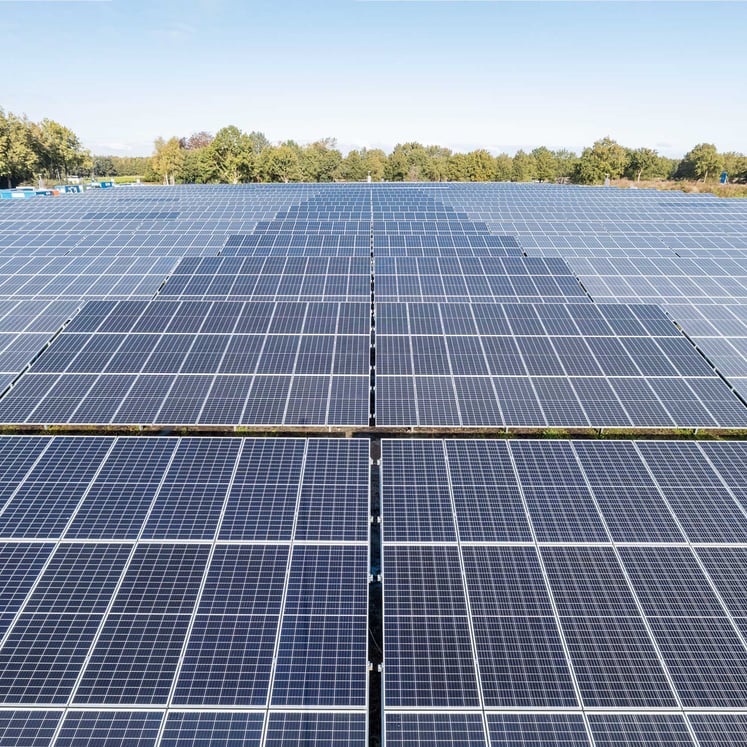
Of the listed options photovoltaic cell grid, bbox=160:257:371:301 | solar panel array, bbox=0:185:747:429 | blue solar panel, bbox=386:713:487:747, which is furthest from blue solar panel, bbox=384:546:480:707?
photovoltaic cell grid, bbox=160:257:371:301

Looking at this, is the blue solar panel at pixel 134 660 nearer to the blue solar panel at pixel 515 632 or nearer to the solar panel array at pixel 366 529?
the solar panel array at pixel 366 529

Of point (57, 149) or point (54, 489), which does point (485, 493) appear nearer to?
point (54, 489)

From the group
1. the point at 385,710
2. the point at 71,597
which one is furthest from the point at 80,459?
the point at 385,710

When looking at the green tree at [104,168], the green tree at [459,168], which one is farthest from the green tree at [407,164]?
the green tree at [104,168]

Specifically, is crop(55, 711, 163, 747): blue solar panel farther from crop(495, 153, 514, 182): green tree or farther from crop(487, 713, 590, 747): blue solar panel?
crop(495, 153, 514, 182): green tree

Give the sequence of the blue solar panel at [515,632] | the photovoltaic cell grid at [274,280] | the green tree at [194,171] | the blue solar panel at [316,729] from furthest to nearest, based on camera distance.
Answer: the green tree at [194,171]
the photovoltaic cell grid at [274,280]
the blue solar panel at [515,632]
the blue solar panel at [316,729]

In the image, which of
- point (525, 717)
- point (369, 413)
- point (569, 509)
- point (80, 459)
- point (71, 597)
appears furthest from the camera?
point (369, 413)

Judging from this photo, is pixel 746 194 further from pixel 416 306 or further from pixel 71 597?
pixel 71 597
